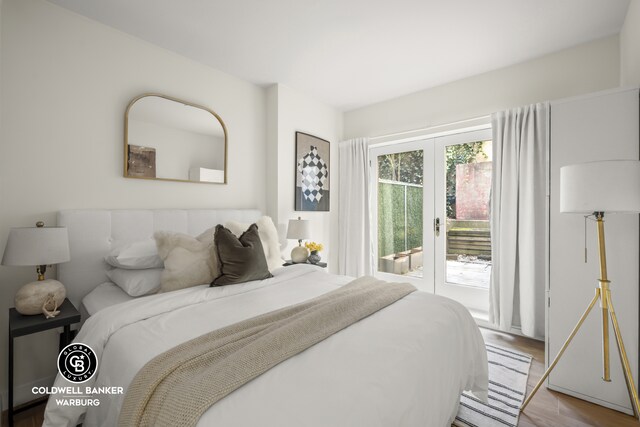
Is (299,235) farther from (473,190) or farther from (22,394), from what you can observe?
(22,394)

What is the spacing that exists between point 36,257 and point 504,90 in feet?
13.1

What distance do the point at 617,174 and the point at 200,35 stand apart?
9.81ft

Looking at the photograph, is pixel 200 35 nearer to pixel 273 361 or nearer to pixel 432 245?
pixel 273 361

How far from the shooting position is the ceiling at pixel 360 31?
7.00 feet

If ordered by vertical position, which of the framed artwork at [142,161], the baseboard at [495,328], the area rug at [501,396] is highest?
the framed artwork at [142,161]

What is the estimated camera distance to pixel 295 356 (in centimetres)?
116

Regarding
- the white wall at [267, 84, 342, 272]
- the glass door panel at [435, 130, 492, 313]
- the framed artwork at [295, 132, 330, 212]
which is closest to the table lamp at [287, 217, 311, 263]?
the white wall at [267, 84, 342, 272]

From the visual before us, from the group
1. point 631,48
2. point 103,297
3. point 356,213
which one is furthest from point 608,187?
point 103,297

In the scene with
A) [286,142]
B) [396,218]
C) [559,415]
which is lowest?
[559,415]

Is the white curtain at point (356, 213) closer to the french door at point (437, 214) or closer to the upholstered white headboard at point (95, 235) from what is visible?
the french door at point (437, 214)

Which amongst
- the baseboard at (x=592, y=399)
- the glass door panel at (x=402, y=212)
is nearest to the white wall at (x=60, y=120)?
the glass door panel at (x=402, y=212)

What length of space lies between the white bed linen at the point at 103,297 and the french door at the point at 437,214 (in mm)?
3005

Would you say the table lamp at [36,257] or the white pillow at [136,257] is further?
the white pillow at [136,257]

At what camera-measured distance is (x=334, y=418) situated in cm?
89
